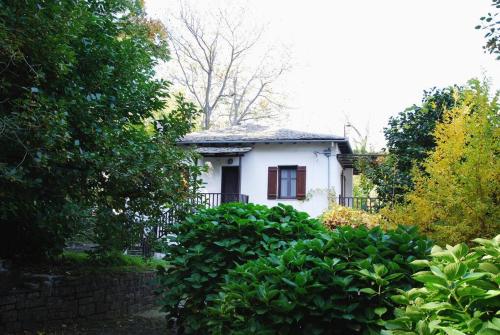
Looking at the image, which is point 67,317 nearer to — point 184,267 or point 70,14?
point 184,267

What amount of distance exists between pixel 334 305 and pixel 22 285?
4081 mm

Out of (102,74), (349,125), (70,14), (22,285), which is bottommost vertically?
(22,285)

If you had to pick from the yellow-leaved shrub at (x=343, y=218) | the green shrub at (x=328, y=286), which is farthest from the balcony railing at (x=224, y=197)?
the green shrub at (x=328, y=286)

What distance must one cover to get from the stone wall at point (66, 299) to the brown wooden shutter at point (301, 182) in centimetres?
1019

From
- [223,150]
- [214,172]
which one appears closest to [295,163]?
[223,150]

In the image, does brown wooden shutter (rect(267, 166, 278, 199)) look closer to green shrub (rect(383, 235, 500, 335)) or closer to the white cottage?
the white cottage

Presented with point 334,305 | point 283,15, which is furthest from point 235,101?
point 334,305

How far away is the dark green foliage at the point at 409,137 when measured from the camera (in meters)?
9.98

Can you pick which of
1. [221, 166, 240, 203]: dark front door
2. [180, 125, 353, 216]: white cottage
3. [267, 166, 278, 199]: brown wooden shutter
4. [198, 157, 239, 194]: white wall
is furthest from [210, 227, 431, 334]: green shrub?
[221, 166, 240, 203]: dark front door

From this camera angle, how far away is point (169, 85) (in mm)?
6117

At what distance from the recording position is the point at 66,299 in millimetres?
5664

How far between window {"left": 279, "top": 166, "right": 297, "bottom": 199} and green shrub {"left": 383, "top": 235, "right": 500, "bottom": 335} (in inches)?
591

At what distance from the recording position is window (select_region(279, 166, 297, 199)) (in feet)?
56.2

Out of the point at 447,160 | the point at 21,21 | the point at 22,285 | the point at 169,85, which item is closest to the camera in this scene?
the point at 21,21
